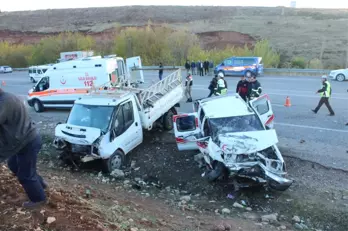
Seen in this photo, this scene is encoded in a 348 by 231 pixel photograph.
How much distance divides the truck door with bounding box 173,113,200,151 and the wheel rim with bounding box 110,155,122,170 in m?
1.56

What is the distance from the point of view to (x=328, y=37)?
53.3 m

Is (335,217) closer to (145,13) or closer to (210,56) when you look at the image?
(210,56)

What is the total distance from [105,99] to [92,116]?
1.97 feet

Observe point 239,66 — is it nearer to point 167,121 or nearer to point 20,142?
point 167,121

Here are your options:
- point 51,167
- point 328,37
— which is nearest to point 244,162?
point 51,167

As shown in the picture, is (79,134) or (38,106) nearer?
(79,134)

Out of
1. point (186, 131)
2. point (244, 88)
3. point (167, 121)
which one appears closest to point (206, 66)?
point (244, 88)

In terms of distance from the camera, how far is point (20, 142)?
14.0ft

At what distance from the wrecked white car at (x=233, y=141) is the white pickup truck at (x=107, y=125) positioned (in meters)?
1.33

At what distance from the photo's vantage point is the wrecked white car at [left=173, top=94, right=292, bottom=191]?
23.1 feet

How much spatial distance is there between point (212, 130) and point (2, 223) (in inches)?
201

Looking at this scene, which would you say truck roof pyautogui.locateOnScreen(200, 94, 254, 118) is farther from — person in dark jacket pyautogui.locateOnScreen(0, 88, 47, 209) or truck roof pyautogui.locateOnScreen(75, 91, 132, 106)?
person in dark jacket pyautogui.locateOnScreen(0, 88, 47, 209)

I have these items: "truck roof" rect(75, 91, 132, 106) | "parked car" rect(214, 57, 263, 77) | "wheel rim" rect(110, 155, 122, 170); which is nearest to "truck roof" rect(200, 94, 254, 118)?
"truck roof" rect(75, 91, 132, 106)

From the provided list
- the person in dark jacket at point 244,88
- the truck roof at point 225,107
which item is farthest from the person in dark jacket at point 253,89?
the truck roof at point 225,107
